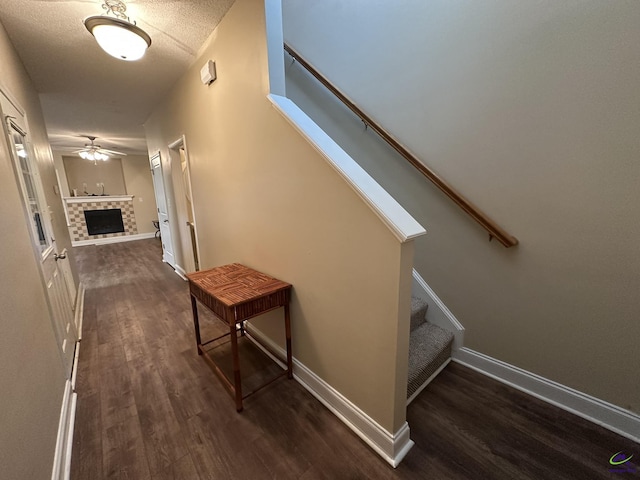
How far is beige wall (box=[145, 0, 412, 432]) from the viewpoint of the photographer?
3.78 feet

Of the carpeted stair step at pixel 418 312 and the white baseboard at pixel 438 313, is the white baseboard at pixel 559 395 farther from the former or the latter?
the carpeted stair step at pixel 418 312

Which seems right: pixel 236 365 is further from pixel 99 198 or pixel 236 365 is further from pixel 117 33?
pixel 99 198

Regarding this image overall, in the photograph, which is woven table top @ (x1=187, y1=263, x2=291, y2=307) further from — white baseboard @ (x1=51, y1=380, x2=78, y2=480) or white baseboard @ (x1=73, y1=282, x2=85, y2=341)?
white baseboard @ (x1=73, y1=282, x2=85, y2=341)

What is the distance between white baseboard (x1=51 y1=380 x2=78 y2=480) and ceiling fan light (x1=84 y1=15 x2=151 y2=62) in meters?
2.08

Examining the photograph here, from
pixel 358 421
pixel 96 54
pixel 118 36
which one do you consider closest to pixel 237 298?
pixel 358 421

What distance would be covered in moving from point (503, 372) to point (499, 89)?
1795 millimetres

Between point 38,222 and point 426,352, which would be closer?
point 426,352

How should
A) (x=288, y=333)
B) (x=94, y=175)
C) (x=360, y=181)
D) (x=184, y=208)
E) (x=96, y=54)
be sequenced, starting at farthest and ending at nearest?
(x=94, y=175), (x=184, y=208), (x=96, y=54), (x=288, y=333), (x=360, y=181)

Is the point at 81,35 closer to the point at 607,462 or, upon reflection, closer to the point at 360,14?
the point at 360,14

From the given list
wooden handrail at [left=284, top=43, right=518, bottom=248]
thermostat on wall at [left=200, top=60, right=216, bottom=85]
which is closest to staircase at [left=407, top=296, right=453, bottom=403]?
wooden handrail at [left=284, top=43, right=518, bottom=248]

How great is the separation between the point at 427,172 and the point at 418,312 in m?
1.05

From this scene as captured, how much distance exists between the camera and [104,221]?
22.0ft

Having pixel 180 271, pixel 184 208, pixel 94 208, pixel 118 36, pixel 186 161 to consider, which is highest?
pixel 118 36

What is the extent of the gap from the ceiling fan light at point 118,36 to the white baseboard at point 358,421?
2.28 meters
